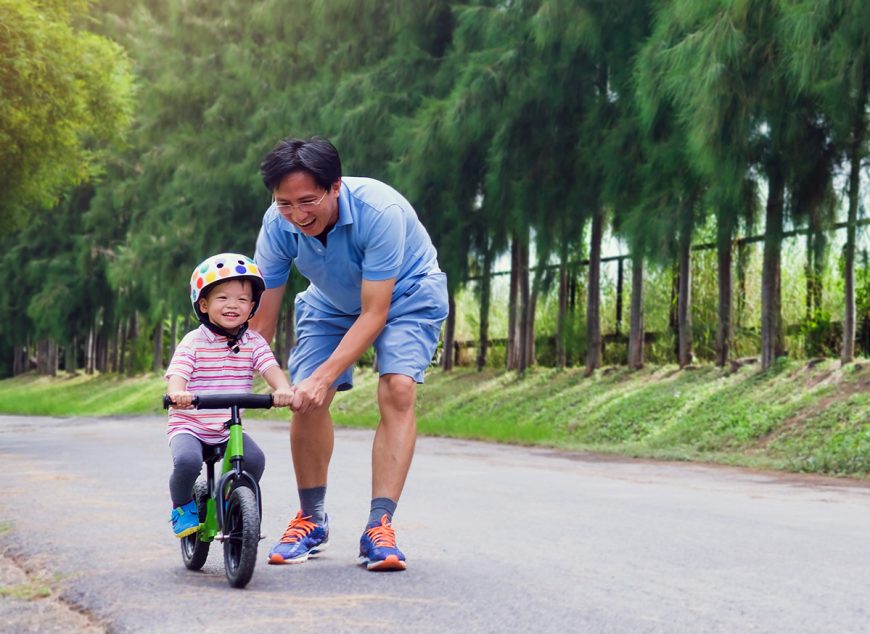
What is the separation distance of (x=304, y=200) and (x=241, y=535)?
1.31 meters

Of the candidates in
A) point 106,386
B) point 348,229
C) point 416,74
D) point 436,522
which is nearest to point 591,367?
point 416,74

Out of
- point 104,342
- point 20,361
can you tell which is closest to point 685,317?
point 104,342

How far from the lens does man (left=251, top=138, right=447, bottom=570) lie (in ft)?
16.4

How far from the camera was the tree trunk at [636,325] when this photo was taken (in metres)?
19.6

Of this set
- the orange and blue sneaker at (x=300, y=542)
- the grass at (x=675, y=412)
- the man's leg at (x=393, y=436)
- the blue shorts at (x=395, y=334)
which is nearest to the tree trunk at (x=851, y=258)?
the grass at (x=675, y=412)

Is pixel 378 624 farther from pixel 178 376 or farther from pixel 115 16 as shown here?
pixel 115 16

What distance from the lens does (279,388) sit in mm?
4723

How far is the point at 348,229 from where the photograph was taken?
5.21 meters

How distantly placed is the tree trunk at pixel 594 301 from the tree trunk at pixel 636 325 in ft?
2.46

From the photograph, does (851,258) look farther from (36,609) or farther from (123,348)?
(123,348)

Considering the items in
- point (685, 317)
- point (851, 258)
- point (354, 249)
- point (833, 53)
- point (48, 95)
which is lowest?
point (354, 249)

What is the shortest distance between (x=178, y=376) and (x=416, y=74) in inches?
669

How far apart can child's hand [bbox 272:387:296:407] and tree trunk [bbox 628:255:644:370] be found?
586 inches

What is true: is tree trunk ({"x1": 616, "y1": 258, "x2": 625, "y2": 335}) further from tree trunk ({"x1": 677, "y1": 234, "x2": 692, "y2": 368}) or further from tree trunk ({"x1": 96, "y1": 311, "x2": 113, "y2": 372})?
tree trunk ({"x1": 96, "y1": 311, "x2": 113, "y2": 372})
